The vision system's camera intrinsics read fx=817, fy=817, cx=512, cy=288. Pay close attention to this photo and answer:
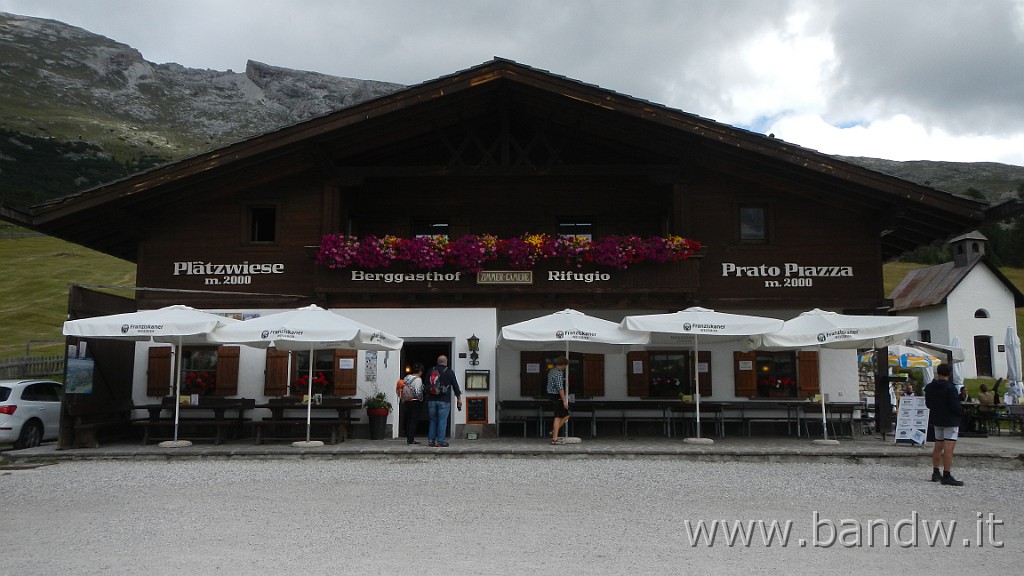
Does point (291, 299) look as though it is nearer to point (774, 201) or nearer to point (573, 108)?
point (573, 108)

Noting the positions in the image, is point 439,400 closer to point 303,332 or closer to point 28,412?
point 303,332

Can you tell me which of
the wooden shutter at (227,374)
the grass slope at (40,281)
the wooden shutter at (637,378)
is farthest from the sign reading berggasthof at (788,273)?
the grass slope at (40,281)

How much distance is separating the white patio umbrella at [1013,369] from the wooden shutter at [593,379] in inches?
488

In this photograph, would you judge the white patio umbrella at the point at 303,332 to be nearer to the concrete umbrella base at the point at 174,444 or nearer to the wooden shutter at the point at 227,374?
the concrete umbrella base at the point at 174,444

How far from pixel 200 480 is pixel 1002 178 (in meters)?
179

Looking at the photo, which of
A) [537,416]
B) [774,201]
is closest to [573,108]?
[774,201]

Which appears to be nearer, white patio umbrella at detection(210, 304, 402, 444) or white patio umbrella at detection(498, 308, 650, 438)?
white patio umbrella at detection(210, 304, 402, 444)

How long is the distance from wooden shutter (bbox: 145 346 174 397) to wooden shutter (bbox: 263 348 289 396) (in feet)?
6.48

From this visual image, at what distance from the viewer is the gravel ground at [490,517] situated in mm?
6492

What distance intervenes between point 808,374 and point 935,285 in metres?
36.6

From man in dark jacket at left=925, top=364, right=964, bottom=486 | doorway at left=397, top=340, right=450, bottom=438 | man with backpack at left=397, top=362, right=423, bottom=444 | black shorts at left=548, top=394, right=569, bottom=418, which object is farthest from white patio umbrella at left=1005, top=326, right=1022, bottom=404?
man with backpack at left=397, top=362, right=423, bottom=444

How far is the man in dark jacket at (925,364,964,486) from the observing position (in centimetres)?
1056

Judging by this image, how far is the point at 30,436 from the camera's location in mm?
15750

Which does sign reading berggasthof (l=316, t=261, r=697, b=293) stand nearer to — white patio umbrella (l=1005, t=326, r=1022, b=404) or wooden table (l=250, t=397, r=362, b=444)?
wooden table (l=250, t=397, r=362, b=444)
